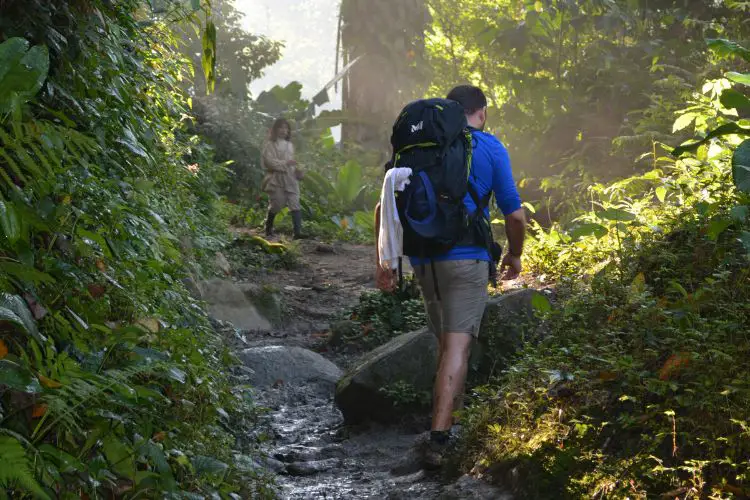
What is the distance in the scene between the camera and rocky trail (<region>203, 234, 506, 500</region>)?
4.58 metres

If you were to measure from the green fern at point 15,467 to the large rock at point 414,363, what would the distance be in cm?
372

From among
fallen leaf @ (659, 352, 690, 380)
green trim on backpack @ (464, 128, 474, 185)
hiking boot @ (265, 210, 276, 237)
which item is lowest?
fallen leaf @ (659, 352, 690, 380)

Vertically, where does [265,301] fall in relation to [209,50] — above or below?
below

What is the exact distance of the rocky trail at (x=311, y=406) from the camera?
4582 mm

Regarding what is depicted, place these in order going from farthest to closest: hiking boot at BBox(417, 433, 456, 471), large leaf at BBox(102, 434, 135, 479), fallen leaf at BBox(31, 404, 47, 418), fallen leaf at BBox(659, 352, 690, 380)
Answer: hiking boot at BBox(417, 433, 456, 471), fallen leaf at BBox(659, 352, 690, 380), large leaf at BBox(102, 434, 135, 479), fallen leaf at BBox(31, 404, 47, 418)

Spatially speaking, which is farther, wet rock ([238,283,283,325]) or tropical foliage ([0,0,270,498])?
wet rock ([238,283,283,325])

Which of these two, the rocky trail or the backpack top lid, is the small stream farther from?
the backpack top lid

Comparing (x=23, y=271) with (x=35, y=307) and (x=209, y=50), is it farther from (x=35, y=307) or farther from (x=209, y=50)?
(x=209, y=50)

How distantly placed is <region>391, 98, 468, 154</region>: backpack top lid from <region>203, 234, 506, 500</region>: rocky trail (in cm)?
183

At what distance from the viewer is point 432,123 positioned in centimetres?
477

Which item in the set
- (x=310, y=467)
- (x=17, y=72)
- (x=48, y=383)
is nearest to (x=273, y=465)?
(x=310, y=467)

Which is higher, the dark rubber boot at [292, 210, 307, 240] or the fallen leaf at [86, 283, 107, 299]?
the dark rubber boot at [292, 210, 307, 240]

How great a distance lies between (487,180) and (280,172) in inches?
402

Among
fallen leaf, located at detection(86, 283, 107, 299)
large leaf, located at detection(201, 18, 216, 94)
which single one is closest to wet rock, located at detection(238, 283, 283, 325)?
large leaf, located at detection(201, 18, 216, 94)
